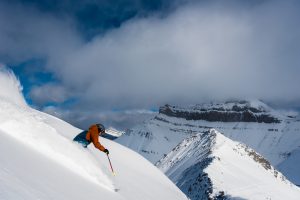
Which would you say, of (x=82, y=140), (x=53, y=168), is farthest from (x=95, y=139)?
(x=53, y=168)

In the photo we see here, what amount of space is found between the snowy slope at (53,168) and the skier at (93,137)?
0.42 meters

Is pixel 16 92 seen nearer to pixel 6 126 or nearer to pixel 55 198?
pixel 6 126

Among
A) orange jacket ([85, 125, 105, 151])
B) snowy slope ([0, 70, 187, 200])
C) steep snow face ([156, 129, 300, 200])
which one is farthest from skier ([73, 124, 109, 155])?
steep snow face ([156, 129, 300, 200])

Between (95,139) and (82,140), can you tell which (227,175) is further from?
(95,139)

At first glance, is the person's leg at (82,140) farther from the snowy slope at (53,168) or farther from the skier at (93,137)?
the snowy slope at (53,168)

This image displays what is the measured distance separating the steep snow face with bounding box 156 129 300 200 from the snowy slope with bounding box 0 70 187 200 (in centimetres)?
7748

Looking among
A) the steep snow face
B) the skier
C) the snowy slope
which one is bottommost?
the snowy slope

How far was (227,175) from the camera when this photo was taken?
117 m

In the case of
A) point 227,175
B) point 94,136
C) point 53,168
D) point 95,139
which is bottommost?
point 53,168

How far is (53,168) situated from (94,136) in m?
4.27

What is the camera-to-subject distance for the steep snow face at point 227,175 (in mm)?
105688

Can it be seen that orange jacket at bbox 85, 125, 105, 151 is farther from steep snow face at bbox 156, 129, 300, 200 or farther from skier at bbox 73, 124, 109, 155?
steep snow face at bbox 156, 129, 300, 200

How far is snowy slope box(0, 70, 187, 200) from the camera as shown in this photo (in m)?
11.8

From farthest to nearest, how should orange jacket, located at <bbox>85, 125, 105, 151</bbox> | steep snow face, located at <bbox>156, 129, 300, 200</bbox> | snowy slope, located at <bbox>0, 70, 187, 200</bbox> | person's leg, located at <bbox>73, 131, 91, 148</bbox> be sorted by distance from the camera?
steep snow face, located at <bbox>156, 129, 300, 200</bbox> → person's leg, located at <bbox>73, 131, 91, 148</bbox> → orange jacket, located at <bbox>85, 125, 105, 151</bbox> → snowy slope, located at <bbox>0, 70, 187, 200</bbox>
